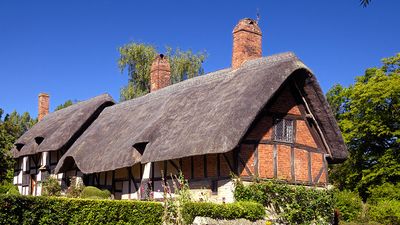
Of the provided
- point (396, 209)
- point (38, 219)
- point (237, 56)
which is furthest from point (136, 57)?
point (38, 219)

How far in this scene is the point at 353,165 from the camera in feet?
102

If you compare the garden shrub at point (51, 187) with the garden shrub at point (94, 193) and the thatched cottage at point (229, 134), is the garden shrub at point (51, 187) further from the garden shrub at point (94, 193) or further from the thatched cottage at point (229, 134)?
the garden shrub at point (94, 193)

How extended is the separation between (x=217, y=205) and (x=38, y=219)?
430cm

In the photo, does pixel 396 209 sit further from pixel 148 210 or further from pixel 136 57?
pixel 136 57

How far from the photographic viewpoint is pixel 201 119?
17.1 metres

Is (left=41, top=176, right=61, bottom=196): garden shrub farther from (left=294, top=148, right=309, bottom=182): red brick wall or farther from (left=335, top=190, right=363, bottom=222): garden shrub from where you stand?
(left=335, top=190, right=363, bottom=222): garden shrub

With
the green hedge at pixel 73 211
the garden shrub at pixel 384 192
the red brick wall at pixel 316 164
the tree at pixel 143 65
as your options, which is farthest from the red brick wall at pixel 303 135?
the tree at pixel 143 65

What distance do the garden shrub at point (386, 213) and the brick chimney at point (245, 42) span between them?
8.91 metres

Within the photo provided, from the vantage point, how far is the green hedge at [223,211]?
44.0ft

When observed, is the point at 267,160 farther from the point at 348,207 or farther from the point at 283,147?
the point at 348,207

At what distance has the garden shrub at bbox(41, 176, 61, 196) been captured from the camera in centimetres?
2325

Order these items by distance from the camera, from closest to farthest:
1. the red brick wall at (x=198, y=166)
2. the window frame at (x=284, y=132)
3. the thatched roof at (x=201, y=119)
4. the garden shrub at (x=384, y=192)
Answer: the thatched roof at (x=201, y=119)
the red brick wall at (x=198, y=166)
the window frame at (x=284, y=132)
the garden shrub at (x=384, y=192)

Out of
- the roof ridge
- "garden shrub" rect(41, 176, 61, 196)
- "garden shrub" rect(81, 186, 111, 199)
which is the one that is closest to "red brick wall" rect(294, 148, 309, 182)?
the roof ridge

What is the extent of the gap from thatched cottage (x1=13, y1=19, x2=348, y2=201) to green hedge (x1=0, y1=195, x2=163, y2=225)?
8.18 ft
